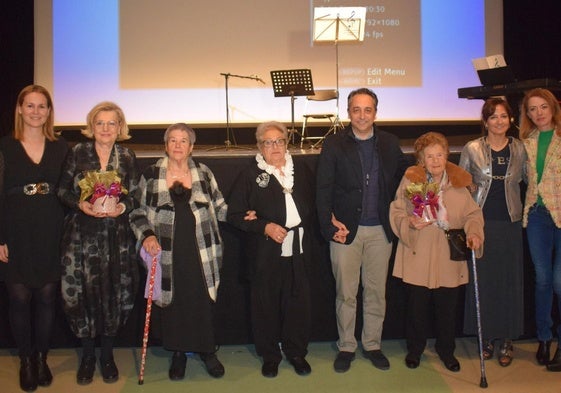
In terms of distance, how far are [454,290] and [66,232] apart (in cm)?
239

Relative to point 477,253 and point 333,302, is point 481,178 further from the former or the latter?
point 333,302

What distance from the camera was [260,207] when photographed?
12.2ft

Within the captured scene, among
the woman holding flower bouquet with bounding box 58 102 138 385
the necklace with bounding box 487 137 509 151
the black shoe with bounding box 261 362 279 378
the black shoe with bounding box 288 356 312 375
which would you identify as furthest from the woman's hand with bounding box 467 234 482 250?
the woman holding flower bouquet with bounding box 58 102 138 385

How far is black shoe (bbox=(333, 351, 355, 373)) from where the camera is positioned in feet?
12.6

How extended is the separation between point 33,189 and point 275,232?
57.1 inches

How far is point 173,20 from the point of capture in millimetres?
8250

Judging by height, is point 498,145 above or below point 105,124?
below

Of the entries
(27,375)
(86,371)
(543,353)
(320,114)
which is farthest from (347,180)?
(320,114)

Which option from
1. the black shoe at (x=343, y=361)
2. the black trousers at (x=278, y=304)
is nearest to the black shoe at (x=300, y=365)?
the black trousers at (x=278, y=304)

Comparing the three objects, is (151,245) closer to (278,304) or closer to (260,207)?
(260,207)

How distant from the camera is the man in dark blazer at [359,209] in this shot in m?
3.75

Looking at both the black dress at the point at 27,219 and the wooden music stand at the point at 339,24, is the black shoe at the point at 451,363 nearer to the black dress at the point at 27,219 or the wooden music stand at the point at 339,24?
the black dress at the point at 27,219

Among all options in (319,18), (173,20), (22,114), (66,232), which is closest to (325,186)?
(66,232)

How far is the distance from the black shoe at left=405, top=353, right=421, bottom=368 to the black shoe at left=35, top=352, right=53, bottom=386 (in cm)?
224
